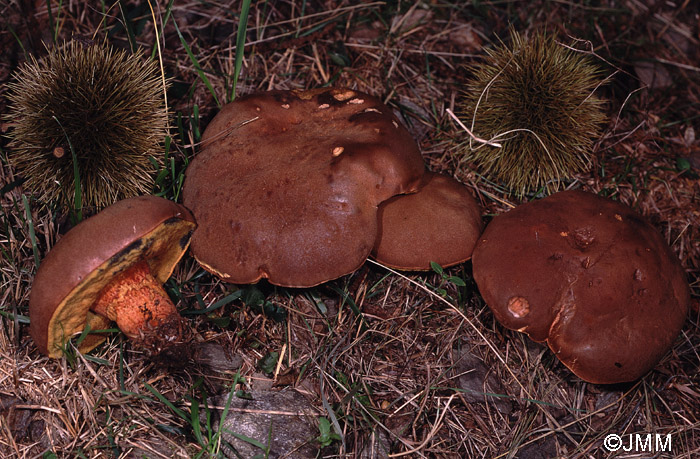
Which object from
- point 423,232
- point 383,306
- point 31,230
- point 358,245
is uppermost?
point 31,230

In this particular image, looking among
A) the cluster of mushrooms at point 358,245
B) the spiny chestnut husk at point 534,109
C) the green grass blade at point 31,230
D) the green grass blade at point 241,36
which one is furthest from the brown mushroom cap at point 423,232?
the green grass blade at point 31,230

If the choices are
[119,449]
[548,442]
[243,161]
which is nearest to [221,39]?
[243,161]

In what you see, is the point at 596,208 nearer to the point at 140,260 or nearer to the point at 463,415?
the point at 463,415

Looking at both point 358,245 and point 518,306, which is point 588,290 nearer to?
point 518,306

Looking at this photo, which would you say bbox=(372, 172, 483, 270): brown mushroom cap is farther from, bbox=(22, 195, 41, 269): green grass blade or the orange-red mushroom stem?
bbox=(22, 195, 41, 269): green grass blade

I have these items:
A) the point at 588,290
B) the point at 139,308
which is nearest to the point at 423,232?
the point at 588,290
